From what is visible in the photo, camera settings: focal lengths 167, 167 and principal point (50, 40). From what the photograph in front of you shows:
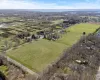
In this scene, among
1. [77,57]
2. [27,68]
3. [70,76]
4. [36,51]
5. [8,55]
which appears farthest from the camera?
[36,51]

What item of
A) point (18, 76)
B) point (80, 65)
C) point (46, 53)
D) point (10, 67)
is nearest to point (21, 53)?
point (46, 53)

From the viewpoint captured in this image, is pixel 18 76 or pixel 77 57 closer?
pixel 18 76

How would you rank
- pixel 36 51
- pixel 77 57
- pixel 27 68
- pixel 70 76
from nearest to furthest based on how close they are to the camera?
pixel 70 76 → pixel 27 68 → pixel 77 57 → pixel 36 51

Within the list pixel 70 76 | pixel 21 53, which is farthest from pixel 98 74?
pixel 21 53

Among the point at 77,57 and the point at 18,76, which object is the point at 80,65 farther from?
the point at 18,76

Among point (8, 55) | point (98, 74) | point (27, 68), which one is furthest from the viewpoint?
point (8, 55)

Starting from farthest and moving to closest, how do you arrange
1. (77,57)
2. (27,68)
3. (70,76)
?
1. (77,57)
2. (27,68)
3. (70,76)

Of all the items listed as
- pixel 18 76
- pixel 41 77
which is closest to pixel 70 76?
pixel 41 77

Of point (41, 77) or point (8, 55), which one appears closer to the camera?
point (41, 77)

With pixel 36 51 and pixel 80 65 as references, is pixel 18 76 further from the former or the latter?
pixel 36 51
